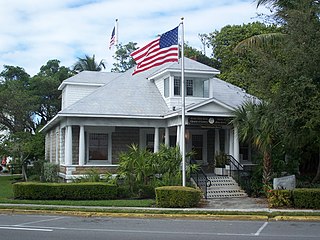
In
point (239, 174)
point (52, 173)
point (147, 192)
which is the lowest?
point (147, 192)

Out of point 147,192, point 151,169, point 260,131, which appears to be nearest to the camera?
point 260,131

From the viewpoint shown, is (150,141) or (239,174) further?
(150,141)

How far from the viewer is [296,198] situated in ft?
60.4

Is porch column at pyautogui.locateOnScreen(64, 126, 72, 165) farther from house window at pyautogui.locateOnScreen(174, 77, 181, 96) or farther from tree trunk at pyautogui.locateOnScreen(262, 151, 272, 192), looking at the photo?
tree trunk at pyautogui.locateOnScreen(262, 151, 272, 192)

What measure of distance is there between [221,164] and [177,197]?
7.42m

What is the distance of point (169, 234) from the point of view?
12039mm

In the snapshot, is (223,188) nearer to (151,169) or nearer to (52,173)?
(151,169)

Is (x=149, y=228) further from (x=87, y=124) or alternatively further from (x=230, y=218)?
(x=87, y=124)

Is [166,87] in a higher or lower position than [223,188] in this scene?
higher

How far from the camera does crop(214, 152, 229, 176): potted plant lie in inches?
→ 998

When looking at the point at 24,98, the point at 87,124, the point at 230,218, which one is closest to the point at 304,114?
the point at 230,218

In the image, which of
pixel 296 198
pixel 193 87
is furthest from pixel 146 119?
pixel 296 198

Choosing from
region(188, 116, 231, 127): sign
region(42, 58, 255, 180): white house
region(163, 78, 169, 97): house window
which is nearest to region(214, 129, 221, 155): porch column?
region(42, 58, 255, 180): white house

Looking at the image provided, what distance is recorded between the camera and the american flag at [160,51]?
1919cm
